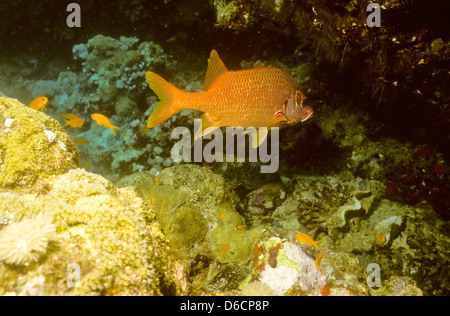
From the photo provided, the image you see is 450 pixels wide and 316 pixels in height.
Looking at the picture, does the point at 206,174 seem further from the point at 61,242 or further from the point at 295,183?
the point at 61,242

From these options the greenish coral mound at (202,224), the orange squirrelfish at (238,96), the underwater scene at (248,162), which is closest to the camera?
the underwater scene at (248,162)

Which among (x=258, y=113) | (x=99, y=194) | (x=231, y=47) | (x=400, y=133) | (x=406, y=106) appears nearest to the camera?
(x=99, y=194)

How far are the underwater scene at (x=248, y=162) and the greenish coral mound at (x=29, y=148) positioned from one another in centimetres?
2

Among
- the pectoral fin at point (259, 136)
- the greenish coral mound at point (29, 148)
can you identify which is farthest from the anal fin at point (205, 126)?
the greenish coral mound at point (29, 148)

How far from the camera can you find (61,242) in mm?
1759

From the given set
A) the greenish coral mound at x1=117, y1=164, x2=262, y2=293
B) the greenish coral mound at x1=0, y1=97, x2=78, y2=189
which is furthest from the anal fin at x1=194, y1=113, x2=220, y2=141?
the greenish coral mound at x1=0, y1=97, x2=78, y2=189

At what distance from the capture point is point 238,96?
9.90 ft

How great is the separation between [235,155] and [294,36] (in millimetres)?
2613

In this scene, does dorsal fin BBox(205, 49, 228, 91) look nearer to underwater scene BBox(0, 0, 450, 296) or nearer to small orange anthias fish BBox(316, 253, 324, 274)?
underwater scene BBox(0, 0, 450, 296)

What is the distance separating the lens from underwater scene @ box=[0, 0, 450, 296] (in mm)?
2018

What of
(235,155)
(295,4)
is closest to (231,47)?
(295,4)

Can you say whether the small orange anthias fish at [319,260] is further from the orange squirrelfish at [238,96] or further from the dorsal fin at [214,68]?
the dorsal fin at [214,68]

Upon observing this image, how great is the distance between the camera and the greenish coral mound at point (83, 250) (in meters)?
1.56

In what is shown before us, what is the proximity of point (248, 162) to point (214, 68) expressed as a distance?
88.9 inches
